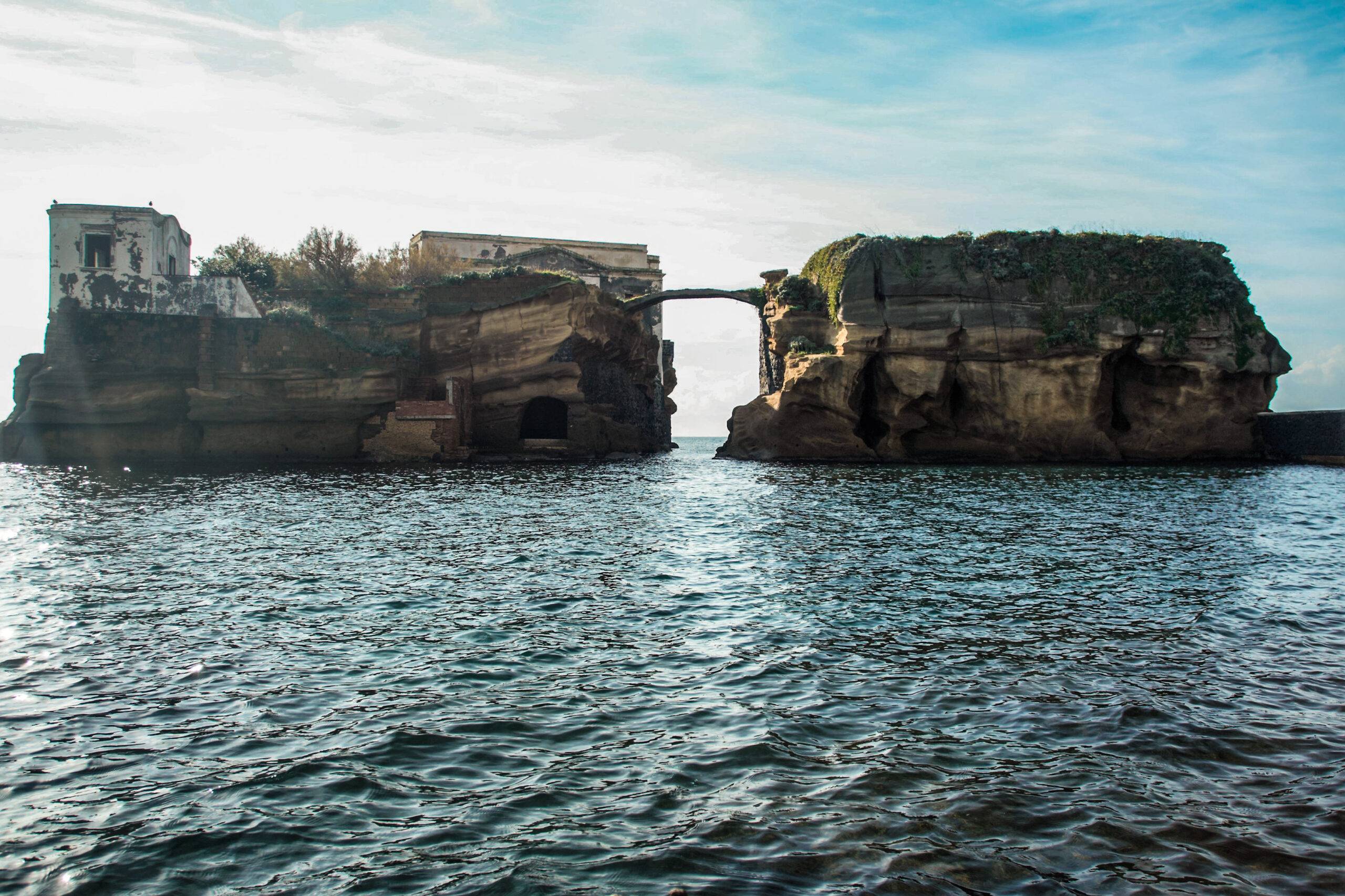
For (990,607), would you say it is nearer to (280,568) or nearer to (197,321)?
(280,568)

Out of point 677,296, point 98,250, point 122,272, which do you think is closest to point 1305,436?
point 677,296

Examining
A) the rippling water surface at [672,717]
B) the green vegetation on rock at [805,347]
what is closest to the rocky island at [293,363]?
the green vegetation on rock at [805,347]

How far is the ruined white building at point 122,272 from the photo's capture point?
4828cm

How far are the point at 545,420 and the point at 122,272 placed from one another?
23840 millimetres

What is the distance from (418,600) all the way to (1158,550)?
12.0 meters

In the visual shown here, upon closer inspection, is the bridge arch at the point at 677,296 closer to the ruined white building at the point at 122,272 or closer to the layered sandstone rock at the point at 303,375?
the layered sandstone rock at the point at 303,375

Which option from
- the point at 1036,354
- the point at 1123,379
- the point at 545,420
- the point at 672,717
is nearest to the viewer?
the point at 672,717

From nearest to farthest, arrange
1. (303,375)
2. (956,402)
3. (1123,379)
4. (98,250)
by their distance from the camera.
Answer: (303,375) → (956,402) → (1123,379) → (98,250)

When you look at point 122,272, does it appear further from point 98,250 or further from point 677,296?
point 677,296

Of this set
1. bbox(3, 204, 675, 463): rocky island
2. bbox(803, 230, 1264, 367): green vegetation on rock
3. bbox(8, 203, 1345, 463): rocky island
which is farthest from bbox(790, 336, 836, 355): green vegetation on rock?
bbox(3, 204, 675, 463): rocky island

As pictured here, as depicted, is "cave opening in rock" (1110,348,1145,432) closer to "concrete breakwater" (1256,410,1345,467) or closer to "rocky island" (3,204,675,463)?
"concrete breakwater" (1256,410,1345,467)

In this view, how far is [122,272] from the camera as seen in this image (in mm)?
48875

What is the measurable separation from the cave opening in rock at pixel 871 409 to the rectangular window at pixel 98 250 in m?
39.8

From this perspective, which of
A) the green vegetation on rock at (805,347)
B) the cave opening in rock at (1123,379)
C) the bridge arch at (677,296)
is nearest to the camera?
the cave opening in rock at (1123,379)
